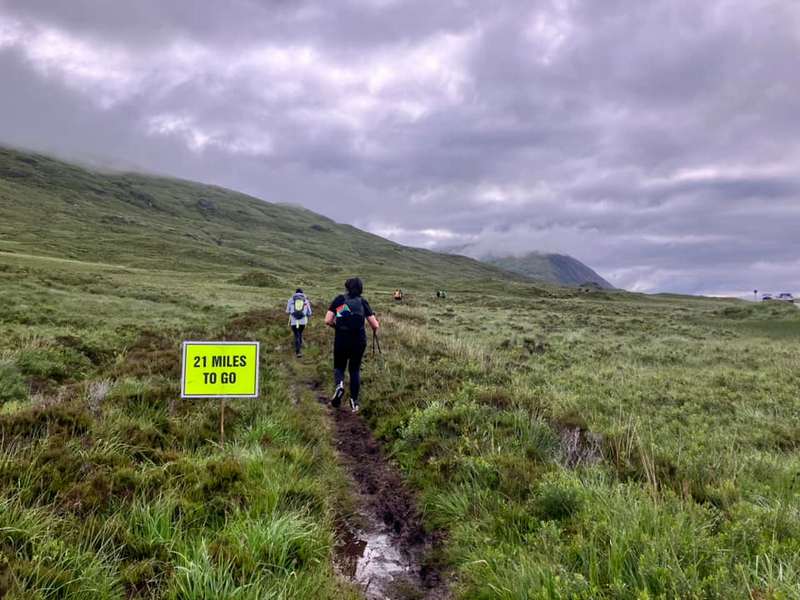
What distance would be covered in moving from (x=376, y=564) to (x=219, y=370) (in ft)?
12.3

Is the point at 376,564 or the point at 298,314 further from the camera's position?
the point at 298,314

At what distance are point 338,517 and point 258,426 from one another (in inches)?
94.5

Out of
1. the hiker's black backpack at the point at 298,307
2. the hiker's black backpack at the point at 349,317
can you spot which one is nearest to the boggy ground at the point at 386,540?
the hiker's black backpack at the point at 349,317

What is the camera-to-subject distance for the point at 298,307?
52.1 feet

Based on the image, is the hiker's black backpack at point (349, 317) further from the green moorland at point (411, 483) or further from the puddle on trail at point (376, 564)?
the puddle on trail at point (376, 564)

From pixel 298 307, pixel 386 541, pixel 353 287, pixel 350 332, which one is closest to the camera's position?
pixel 386 541

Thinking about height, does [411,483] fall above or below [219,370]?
below

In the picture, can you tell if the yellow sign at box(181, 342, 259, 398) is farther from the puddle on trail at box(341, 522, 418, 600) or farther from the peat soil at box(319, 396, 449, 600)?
the puddle on trail at box(341, 522, 418, 600)

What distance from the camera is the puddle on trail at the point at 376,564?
418 cm

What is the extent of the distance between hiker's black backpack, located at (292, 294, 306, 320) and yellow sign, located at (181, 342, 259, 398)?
9.07 m

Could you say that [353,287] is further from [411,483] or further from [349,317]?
[411,483]

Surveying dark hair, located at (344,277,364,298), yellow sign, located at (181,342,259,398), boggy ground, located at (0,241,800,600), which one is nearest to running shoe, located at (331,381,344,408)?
boggy ground, located at (0,241,800,600)

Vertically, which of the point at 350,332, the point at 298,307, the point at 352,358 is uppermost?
the point at 298,307

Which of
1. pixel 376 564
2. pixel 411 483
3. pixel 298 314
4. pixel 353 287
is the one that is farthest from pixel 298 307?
pixel 376 564
